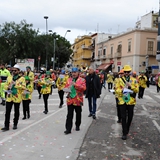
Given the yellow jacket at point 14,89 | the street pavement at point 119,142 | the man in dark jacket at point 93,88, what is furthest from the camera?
the man in dark jacket at point 93,88

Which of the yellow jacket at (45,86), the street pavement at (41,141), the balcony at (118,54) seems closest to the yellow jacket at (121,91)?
the street pavement at (41,141)

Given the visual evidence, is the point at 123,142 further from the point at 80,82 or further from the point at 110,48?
the point at 110,48

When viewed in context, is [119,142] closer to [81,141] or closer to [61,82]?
[81,141]

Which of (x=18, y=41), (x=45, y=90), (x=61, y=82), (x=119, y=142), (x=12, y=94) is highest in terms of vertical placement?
(x=18, y=41)

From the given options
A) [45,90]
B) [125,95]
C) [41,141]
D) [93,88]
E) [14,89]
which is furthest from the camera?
[45,90]

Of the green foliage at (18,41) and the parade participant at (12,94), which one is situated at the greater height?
the green foliage at (18,41)

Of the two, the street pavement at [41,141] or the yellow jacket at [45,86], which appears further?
the yellow jacket at [45,86]

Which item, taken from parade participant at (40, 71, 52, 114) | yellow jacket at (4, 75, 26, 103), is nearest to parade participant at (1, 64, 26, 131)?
yellow jacket at (4, 75, 26, 103)

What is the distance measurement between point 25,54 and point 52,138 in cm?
2440

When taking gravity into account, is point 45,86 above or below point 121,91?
below

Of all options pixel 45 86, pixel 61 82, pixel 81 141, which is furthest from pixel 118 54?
pixel 81 141

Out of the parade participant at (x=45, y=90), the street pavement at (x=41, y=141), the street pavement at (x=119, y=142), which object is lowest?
the street pavement at (x=119, y=142)

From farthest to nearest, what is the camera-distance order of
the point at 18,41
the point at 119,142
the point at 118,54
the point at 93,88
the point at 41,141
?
1. the point at 118,54
2. the point at 18,41
3. the point at 93,88
4. the point at 119,142
5. the point at 41,141

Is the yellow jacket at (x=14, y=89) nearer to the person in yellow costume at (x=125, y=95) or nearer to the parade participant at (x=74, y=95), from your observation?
the parade participant at (x=74, y=95)
